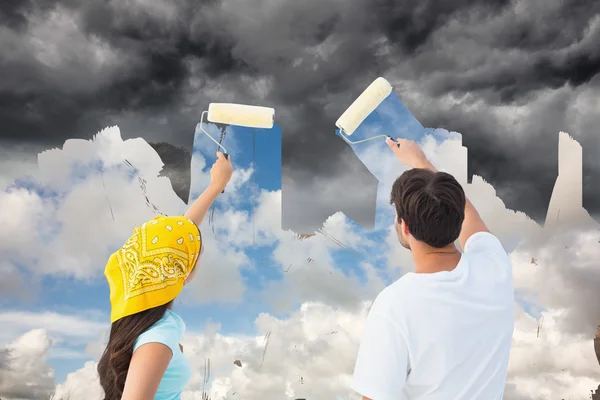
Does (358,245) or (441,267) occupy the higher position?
(358,245)

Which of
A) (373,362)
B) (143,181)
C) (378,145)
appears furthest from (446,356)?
(143,181)

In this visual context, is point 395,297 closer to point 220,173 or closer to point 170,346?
point 170,346

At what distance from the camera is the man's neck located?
1587mm

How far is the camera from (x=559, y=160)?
460cm

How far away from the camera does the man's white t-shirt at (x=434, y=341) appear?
145 centimetres

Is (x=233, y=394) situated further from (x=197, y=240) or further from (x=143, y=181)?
(x=197, y=240)

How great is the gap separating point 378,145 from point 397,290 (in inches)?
101

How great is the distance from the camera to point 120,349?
1.60m

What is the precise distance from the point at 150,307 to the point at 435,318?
832 millimetres

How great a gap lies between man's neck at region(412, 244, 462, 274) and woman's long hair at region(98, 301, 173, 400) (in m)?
0.79

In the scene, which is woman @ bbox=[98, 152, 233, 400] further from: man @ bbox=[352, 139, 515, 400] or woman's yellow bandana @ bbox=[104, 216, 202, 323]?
man @ bbox=[352, 139, 515, 400]

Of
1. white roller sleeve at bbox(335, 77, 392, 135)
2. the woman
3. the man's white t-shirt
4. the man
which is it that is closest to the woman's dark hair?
the man

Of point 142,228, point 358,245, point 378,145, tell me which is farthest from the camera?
point 358,245

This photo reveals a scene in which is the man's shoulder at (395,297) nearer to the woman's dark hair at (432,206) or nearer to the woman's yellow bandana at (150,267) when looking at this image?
the woman's dark hair at (432,206)
